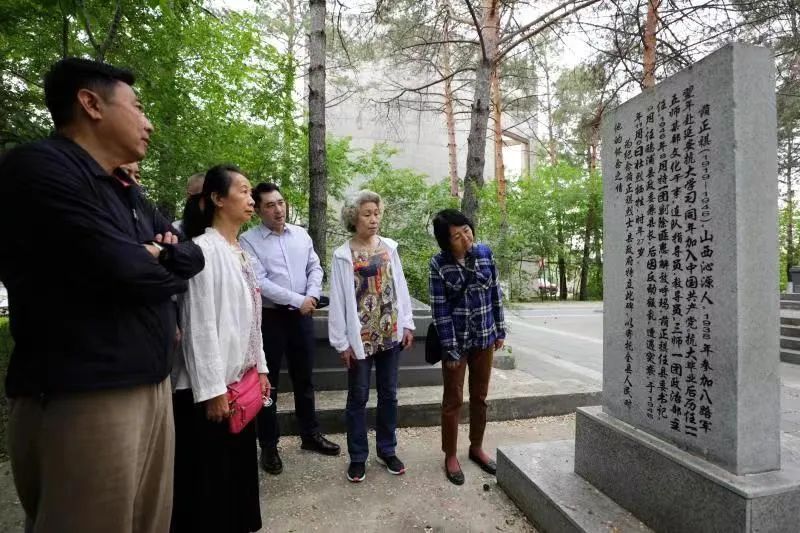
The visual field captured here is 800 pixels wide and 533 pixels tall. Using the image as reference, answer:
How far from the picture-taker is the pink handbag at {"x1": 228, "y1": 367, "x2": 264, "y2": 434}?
177 centimetres

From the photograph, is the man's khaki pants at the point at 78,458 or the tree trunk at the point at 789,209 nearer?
the man's khaki pants at the point at 78,458

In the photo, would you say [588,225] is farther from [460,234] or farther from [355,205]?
[355,205]

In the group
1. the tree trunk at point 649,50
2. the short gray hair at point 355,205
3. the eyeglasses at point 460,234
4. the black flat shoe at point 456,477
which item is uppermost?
the tree trunk at point 649,50

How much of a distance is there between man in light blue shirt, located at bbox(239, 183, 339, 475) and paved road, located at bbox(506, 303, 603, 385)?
10.1 feet

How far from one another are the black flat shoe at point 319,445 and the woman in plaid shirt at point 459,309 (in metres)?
0.84

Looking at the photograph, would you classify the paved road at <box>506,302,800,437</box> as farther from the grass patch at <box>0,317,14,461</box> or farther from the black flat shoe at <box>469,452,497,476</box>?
the grass patch at <box>0,317,14,461</box>

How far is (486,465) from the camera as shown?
9.64ft

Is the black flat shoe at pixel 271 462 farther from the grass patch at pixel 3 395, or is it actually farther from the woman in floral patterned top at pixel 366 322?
the grass patch at pixel 3 395

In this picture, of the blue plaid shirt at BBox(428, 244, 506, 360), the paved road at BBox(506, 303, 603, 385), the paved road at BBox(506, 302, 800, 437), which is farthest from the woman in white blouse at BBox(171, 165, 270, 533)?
the paved road at BBox(506, 303, 603, 385)

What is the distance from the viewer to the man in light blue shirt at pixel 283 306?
2.93 m

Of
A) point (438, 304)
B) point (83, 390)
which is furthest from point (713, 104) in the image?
point (83, 390)

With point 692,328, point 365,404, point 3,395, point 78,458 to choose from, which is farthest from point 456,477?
point 3,395

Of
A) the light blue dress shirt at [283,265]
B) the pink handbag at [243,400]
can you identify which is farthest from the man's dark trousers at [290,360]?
the pink handbag at [243,400]

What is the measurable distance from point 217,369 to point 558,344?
6.96 metres
